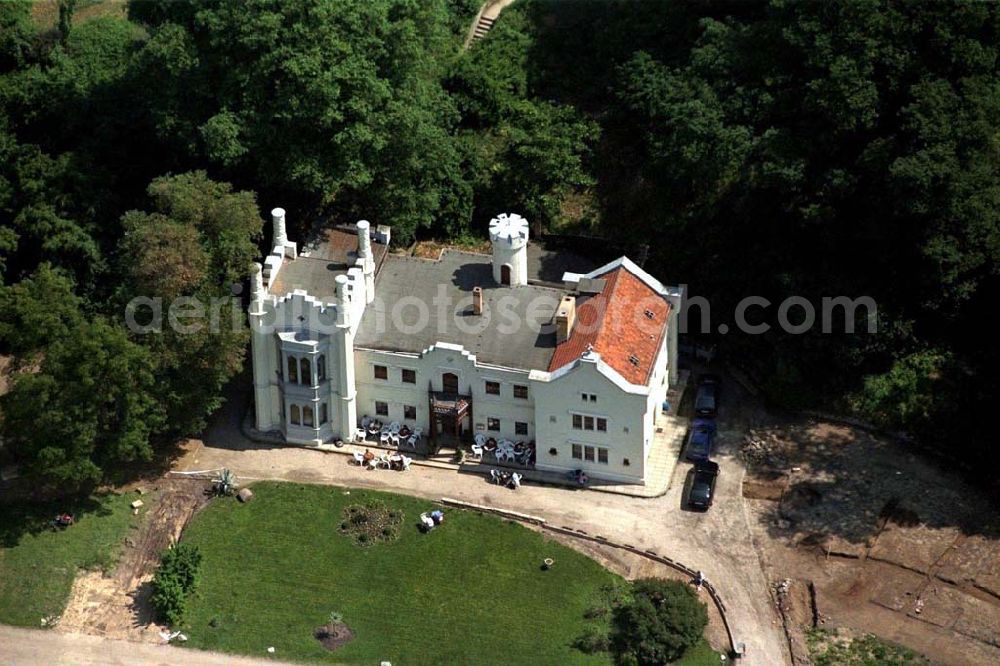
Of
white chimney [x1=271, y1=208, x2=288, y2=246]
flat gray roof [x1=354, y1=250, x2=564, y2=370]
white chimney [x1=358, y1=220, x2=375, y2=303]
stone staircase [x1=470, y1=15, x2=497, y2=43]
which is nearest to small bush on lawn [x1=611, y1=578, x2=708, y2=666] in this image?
flat gray roof [x1=354, y1=250, x2=564, y2=370]

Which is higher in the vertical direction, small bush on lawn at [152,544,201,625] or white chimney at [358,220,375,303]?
white chimney at [358,220,375,303]

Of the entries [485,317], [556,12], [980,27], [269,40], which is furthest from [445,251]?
[980,27]

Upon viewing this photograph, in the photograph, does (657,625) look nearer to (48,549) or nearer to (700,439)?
(700,439)

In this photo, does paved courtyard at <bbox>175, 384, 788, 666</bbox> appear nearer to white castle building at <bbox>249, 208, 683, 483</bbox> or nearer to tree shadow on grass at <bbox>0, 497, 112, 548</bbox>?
white castle building at <bbox>249, 208, 683, 483</bbox>

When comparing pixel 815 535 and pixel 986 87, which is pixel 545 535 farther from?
pixel 986 87

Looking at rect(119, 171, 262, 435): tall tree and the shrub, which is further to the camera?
rect(119, 171, 262, 435): tall tree

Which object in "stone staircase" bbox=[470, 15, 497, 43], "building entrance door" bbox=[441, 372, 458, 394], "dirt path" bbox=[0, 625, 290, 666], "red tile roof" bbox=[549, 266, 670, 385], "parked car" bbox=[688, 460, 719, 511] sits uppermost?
"stone staircase" bbox=[470, 15, 497, 43]
